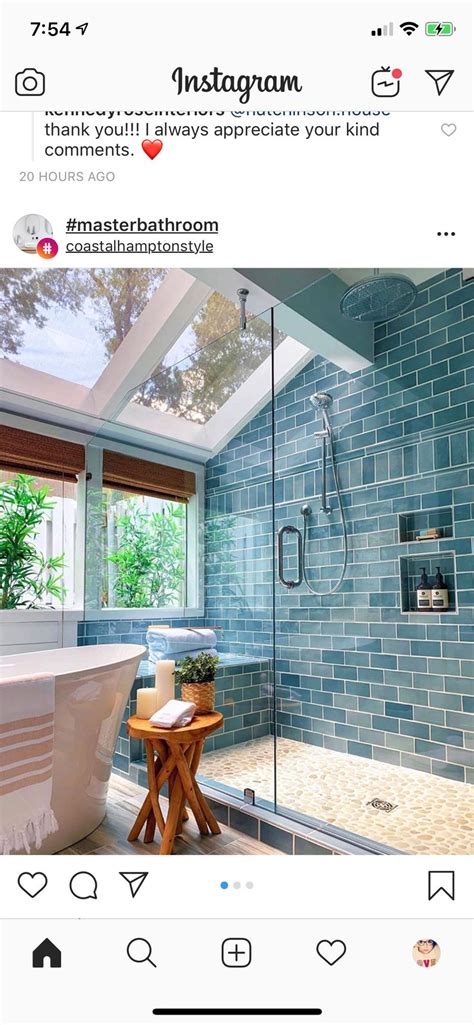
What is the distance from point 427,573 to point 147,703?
970mm

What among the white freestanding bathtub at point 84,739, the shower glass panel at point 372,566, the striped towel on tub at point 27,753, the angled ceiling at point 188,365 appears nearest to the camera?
the striped towel on tub at point 27,753
